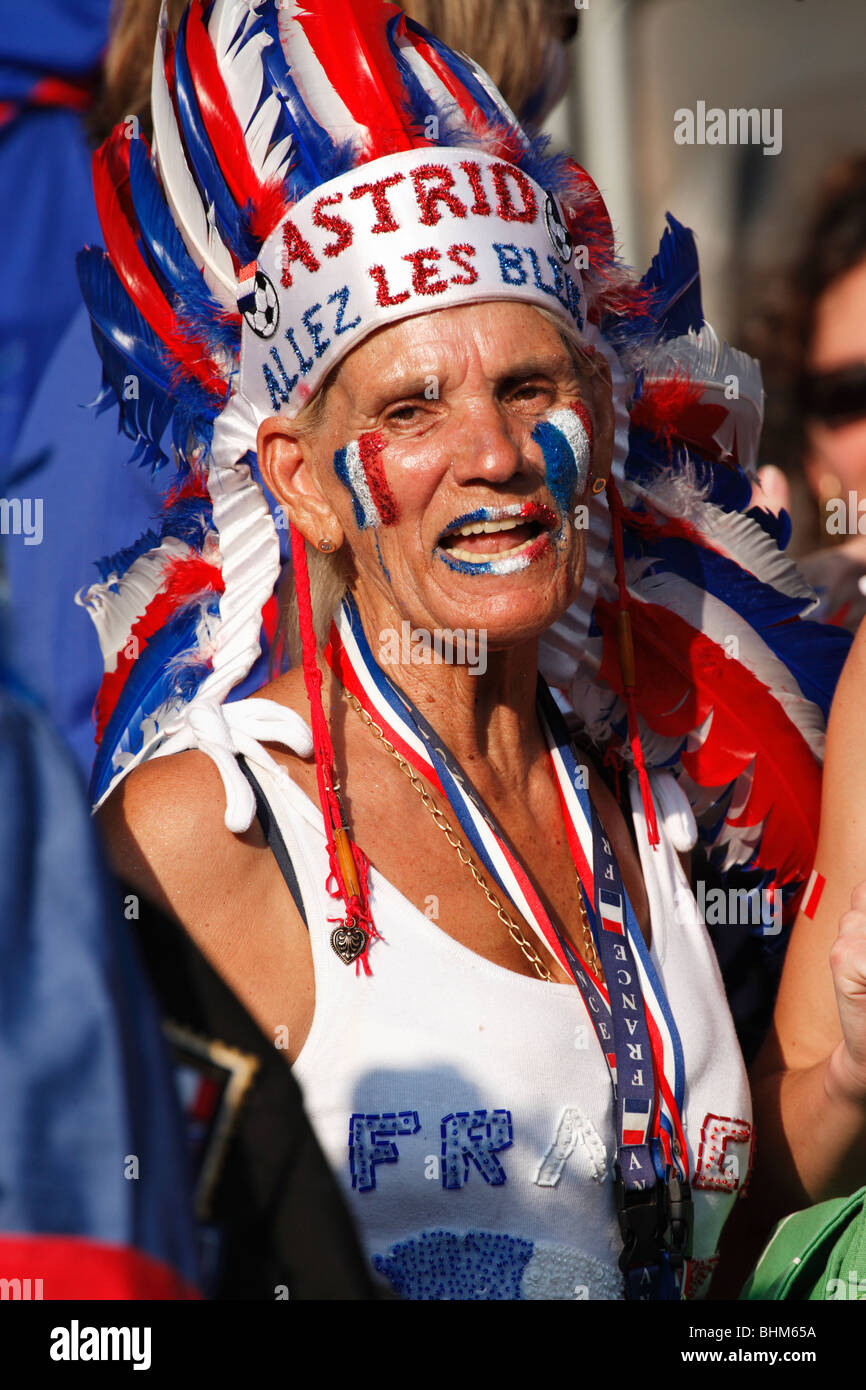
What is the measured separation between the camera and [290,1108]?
1077mm

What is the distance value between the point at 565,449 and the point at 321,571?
0.45 meters

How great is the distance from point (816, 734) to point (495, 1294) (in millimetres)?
1278

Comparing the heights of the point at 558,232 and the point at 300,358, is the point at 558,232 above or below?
above

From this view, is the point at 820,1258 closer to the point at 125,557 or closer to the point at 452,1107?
the point at 452,1107

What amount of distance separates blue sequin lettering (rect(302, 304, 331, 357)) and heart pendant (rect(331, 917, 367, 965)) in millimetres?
873

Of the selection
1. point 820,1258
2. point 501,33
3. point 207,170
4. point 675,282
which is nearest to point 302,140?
point 207,170

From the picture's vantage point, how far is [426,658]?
2.33 meters

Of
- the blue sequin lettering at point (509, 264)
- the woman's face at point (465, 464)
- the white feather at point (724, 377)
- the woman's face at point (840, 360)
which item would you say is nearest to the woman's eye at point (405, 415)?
the woman's face at point (465, 464)

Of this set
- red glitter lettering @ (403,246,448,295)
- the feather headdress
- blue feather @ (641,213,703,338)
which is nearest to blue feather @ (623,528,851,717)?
the feather headdress

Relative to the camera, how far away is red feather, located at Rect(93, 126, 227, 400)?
245 centimetres

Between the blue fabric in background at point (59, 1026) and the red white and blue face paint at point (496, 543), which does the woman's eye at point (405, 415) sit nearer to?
the red white and blue face paint at point (496, 543)

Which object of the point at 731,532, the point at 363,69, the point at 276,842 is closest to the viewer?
the point at 276,842

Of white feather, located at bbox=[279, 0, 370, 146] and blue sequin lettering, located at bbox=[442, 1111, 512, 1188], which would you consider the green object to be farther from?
white feather, located at bbox=[279, 0, 370, 146]

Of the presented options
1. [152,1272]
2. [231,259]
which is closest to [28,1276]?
[152,1272]
